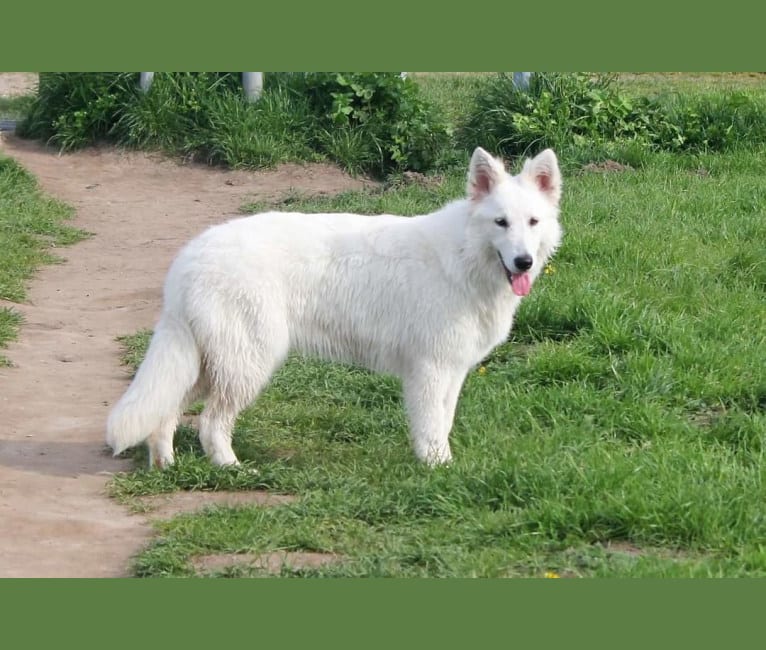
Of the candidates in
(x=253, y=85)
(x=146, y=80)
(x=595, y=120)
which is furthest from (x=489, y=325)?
(x=146, y=80)

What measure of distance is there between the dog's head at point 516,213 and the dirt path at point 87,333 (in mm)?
2261

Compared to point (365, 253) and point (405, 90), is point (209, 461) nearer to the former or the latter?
point (365, 253)

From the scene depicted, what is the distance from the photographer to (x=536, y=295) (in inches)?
320

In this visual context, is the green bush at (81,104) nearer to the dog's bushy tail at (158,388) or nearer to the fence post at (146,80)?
the fence post at (146,80)

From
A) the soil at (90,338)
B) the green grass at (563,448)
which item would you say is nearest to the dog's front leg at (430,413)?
the green grass at (563,448)

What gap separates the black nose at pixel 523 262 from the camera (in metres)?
5.92

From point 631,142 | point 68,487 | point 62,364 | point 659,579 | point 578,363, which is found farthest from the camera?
point 631,142

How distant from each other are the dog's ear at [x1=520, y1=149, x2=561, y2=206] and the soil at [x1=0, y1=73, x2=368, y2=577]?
218 cm

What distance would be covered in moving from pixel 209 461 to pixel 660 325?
307cm

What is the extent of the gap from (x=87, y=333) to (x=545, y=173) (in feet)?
13.2

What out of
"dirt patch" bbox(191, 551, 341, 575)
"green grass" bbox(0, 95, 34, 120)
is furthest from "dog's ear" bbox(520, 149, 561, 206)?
"green grass" bbox(0, 95, 34, 120)

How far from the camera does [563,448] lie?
241 inches

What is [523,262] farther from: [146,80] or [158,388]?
[146,80]

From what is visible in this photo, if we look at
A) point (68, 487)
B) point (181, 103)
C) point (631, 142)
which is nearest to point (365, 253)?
point (68, 487)
